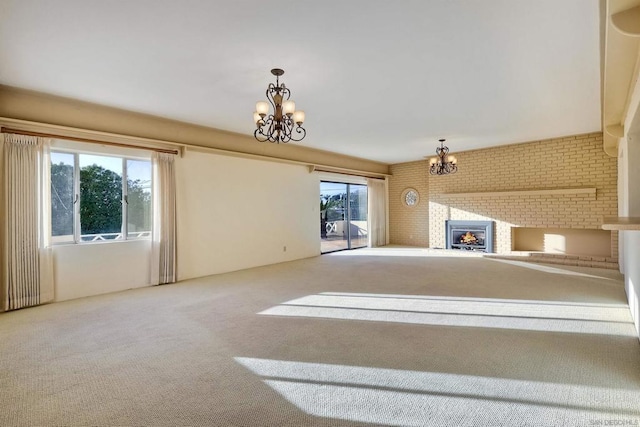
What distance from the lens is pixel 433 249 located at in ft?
28.3

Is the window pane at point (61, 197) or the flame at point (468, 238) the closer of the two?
the window pane at point (61, 197)

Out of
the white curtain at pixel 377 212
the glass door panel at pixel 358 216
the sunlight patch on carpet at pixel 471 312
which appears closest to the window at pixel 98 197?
the sunlight patch on carpet at pixel 471 312

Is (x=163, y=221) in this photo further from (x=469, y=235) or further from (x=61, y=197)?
(x=469, y=235)

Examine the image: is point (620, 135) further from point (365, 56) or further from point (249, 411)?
point (249, 411)

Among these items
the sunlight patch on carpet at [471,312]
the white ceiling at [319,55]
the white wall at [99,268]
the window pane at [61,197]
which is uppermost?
the white ceiling at [319,55]

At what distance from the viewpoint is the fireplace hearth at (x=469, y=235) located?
7.79m

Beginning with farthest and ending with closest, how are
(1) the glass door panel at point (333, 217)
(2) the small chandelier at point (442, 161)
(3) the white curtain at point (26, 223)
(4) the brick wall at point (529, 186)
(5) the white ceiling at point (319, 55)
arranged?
1. (1) the glass door panel at point (333, 217)
2. (2) the small chandelier at point (442, 161)
3. (4) the brick wall at point (529, 186)
4. (3) the white curtain at point (26, 223)
5. (5) the white ceiling at point (319, 55)

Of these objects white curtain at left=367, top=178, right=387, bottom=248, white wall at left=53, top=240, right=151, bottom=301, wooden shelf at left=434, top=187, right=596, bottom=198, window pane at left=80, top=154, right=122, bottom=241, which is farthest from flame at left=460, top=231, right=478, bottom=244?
window pane at left=80, top=154, right=122, bottom=241

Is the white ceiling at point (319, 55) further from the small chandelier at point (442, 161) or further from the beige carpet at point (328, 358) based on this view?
the beige carpet at point (328, 358)

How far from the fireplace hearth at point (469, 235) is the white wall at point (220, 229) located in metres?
3.57

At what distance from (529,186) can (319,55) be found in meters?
6.38

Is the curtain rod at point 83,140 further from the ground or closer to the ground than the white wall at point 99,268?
further from the ground

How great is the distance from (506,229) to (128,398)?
25.8 ft

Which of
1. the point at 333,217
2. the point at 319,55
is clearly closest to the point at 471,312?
the point at 319,55
